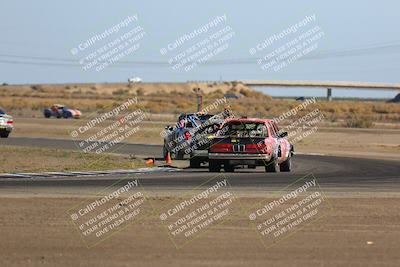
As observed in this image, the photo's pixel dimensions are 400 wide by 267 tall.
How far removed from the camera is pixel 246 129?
25984 mm

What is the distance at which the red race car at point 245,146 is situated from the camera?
82.1 feet

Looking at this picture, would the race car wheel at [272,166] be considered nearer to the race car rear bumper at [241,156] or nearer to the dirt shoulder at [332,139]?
the race car rear bumper at [241,156]

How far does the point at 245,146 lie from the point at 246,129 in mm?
1024

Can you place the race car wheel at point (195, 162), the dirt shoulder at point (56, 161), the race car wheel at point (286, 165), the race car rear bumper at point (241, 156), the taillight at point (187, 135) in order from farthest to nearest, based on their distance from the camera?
the taillight at point (187, 135) → the race car wheel at point (195, 162) → the race car wheel at point (286, 165) → the dirt shoulder at point (56, 161) → the race car rear bumper at point (241, 156)

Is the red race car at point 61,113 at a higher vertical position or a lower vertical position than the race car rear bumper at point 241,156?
lower

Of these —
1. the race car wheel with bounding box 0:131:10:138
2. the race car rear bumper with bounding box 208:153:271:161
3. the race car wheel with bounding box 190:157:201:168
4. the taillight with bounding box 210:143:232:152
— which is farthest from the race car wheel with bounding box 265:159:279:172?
the race car wheel with bounding box 0:131:10:138

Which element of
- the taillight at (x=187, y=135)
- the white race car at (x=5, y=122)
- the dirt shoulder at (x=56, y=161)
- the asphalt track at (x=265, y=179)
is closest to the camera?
the asphalt track at (x=265, y=179)

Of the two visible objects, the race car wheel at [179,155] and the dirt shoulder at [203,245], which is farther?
the race car wheel at [179,155]

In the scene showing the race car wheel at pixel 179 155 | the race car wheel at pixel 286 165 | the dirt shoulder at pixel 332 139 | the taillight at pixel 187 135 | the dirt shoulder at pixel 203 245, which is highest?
the dirt shoulder at pixel 203 245

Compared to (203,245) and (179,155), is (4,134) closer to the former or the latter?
(179,155)

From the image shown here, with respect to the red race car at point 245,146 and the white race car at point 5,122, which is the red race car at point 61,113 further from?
the red race car at point 245,146

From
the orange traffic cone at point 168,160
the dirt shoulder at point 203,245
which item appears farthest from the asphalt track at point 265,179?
the dirt shoulder at point 203,245

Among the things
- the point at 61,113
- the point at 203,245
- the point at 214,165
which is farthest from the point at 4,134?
the point at 61,113

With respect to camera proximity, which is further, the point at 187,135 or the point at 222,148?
the point at 187,135
